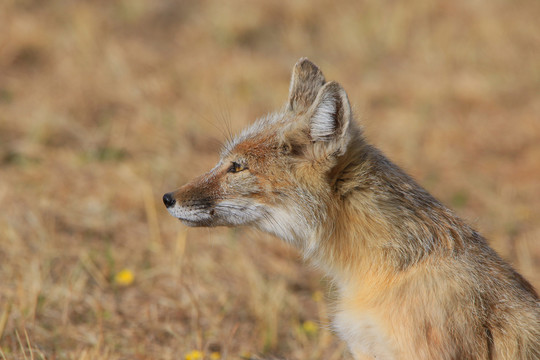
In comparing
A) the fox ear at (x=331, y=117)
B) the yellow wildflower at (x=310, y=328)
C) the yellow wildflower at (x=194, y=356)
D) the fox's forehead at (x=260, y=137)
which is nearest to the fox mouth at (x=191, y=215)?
the fox's forehead at (x=260, y=137)

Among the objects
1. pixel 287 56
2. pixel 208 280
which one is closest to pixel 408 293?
pixel 208 280

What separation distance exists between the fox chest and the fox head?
24.5 inches

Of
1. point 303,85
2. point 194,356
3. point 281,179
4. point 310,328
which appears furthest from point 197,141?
point 281,179

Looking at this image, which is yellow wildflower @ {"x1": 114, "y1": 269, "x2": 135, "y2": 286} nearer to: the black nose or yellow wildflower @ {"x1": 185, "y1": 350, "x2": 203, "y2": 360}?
yellow wildflower @ {"x1": 185, "y1": 350, "x2": 203, "y2": 360}

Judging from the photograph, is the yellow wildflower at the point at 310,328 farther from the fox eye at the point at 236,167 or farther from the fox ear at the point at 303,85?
the fox ear at the point at 303,85

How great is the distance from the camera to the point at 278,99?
33.2 feet

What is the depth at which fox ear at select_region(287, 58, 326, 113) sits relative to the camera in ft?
15.1

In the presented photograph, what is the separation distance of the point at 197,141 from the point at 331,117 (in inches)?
203

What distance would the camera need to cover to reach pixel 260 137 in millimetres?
4328

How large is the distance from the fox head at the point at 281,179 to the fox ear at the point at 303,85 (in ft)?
0.76

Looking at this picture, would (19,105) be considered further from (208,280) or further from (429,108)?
(429,108)

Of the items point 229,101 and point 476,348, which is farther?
point 229,101

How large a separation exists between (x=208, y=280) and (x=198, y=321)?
937mm

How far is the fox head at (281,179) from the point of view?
3.94 m
